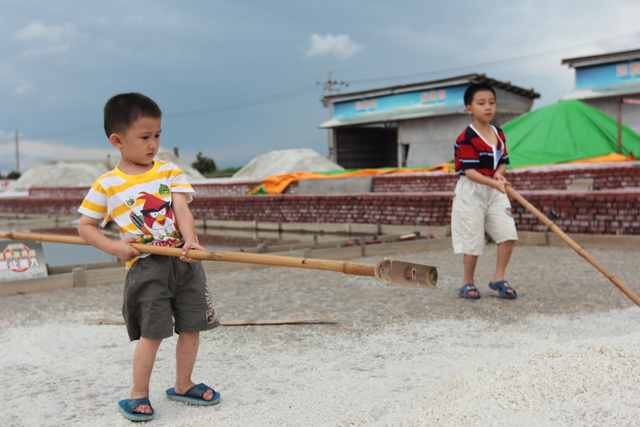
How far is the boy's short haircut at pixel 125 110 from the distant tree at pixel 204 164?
46132mm

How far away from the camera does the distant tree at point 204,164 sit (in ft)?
157

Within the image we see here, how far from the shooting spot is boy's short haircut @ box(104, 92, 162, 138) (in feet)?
6.96

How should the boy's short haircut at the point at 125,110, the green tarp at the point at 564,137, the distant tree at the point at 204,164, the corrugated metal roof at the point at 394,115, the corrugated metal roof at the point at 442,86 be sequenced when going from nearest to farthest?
1. the boy's short haircut at the point at 125,110
2. the green tarp at the point at 564,137
3. the corrugated metal roof at the point at 442,86
4. the corrugated metal roof at the point at 394,115
5. the distant tree at the point at 204,164

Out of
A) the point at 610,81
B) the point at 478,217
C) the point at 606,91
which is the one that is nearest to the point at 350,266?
the point at 478,217

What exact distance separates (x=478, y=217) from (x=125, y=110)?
290cm

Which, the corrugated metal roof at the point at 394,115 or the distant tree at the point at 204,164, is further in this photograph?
the distant tree at the point at 204,164

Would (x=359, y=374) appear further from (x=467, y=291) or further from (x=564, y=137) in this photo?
(x=564, y=137)

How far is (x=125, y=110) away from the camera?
2123 mm

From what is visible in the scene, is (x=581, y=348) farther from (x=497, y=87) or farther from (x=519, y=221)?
(x=497, y=87)

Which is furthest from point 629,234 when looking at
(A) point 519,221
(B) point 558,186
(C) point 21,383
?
(C) point 21,383

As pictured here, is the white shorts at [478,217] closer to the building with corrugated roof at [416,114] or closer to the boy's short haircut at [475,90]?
the boy's short haircut at [475,90]

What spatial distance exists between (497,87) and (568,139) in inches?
448

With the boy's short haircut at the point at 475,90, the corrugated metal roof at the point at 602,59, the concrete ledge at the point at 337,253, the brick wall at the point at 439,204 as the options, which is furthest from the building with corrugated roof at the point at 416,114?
the boy's short haircut at the point at 475,90

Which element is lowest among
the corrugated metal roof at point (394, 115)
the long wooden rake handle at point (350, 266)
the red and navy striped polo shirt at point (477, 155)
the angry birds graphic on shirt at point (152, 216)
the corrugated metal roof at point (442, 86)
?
the long wooden rake handle at point (350, 266)
